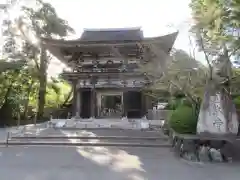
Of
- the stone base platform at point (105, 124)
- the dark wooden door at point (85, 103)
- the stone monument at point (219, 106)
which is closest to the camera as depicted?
the stone monument at point (219, 106)

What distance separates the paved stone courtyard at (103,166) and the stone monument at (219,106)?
4.08 feet

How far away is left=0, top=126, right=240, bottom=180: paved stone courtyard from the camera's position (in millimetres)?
6078

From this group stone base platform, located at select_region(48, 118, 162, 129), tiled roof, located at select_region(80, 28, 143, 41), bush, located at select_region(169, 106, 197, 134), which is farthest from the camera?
tiled roof, located at select_region(80, 28, 143, 41)

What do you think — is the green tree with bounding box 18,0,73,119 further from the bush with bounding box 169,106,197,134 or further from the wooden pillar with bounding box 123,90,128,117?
the bush with bounding box 169,106,197,134

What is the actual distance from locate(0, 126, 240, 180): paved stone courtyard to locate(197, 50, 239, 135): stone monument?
124 cm

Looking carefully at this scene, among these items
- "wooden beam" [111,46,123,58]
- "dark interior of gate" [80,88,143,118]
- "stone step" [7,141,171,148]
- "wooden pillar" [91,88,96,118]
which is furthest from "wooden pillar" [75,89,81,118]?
"stone step" [7,141,171,148]

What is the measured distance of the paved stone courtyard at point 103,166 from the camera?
19.9 feet

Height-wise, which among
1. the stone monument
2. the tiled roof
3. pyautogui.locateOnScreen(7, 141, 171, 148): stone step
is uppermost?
the tiled roof

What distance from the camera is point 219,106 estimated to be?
330 inches

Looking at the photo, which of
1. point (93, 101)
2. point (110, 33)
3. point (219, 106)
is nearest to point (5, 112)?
point (93, 101)

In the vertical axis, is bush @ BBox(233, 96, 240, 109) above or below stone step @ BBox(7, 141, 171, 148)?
above

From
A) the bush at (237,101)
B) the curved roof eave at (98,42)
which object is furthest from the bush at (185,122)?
the curved roof eave at (98,42)

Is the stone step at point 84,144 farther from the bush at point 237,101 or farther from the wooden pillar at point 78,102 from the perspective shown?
the wooden pillar at point 78,102

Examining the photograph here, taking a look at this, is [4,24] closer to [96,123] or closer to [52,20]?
[52,20]
